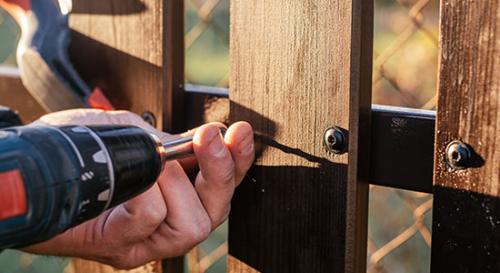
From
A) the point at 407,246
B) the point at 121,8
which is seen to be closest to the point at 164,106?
the point at 121,8

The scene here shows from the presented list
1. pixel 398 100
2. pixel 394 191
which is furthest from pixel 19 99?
pixel 398 100

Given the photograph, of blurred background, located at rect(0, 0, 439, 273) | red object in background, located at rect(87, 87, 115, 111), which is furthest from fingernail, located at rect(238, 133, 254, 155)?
blurred background, located at rect(0, 0, 439, 273)

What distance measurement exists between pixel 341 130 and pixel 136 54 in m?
0.42

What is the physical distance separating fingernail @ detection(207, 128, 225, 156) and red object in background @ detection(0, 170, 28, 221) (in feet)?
1.18

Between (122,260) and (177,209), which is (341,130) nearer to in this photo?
(177,209)

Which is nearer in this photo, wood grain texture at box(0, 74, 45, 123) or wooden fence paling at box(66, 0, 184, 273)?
wooden fence paling at box(66, 0, 184, 273)

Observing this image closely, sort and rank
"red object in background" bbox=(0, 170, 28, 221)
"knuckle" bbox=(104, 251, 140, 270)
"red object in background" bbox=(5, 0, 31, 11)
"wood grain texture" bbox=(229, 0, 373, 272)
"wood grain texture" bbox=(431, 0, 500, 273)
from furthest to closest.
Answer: "red object in background" bbox=(5, 0, 31, 11)
"knuckle" bbox=(104, 251, 140, 270)
"wood grain texture" bbox=(229, 0, 373, 272)
"wood grain texture" bbox=(431, 0, 500, 273)
"red object in background" bbox=(0, 170, 28, 221)

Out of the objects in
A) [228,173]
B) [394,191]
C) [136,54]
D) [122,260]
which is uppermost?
[136,54]

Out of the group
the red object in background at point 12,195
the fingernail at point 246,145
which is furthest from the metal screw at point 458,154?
the red object in background at point 12,195

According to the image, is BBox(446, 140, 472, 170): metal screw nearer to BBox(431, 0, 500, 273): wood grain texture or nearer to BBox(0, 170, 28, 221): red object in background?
BBox(431, 0, 500, 273): wood grain texture

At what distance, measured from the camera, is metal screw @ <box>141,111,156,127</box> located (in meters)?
1.30

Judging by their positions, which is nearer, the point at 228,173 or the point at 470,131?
the point at 470,131

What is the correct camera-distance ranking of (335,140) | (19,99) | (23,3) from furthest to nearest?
(19,99), (23,3), (335,140)

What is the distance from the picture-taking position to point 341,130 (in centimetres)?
102
